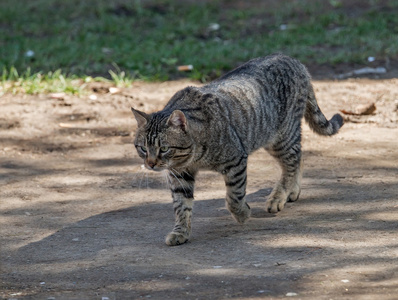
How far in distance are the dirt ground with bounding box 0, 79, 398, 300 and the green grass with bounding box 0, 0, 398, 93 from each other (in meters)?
0.84

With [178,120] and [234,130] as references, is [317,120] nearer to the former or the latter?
[234,130]

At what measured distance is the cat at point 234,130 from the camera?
5.31 metres

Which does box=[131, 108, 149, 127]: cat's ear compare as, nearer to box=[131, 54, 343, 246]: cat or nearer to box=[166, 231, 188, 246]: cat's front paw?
box=[131, 54, 343, 246]: cat

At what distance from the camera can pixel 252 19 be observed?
13.2m

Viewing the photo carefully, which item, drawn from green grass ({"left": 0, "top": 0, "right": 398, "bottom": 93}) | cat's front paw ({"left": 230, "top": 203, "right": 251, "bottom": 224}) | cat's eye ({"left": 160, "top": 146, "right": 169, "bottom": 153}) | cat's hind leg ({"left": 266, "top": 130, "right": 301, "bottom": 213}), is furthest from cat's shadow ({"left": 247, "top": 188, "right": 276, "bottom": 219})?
green grass ({"left": 0, "top": 0, "right": 398, "bottom": 93})

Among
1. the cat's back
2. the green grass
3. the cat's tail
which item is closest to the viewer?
the cat's back

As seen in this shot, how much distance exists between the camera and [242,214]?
226 inches

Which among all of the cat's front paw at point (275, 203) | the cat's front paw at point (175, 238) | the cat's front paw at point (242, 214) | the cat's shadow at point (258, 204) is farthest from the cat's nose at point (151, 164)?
the cat's front paw at point (275, 203)

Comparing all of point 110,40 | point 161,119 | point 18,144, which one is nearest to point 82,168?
point 18,144

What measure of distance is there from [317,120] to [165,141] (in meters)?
2.16

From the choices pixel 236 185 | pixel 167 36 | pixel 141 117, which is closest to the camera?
pixel 141 117

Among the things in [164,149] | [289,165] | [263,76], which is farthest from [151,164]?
[289,165]

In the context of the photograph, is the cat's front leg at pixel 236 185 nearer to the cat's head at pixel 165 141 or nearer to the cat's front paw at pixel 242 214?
the cat's front paw at pixel 242 214

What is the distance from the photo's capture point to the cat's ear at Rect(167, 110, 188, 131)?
518cm
